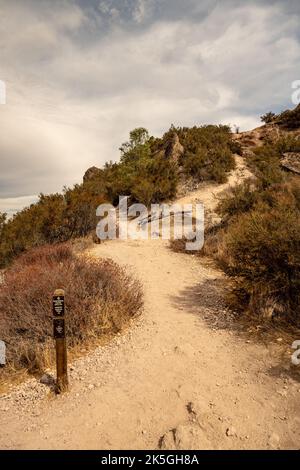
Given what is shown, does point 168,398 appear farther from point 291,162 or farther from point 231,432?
point 291,162

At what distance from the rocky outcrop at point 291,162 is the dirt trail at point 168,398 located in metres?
14.4

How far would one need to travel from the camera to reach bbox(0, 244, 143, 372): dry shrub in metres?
5.10

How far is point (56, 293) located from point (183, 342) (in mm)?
2224

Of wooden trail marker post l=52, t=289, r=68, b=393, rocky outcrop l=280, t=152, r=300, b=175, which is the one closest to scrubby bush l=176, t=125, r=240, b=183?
rocky outcrop l=280, t=152, r=300, b=175

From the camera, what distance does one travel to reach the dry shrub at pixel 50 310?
5.10 metres

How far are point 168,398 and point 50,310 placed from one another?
2.58 m

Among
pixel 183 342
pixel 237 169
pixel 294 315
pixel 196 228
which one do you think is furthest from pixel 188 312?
pixel 237 169

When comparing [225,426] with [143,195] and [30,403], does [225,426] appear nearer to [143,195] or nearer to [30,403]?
[30,403]

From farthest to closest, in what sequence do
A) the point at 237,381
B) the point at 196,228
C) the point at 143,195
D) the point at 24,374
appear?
1. the point at 143,195
2. the point at 196,228
3. the point at 24,374
4. the point at 237,381

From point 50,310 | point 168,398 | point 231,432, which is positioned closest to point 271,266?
point 168,398

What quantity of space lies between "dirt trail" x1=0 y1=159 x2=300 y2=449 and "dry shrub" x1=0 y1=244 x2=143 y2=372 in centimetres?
40

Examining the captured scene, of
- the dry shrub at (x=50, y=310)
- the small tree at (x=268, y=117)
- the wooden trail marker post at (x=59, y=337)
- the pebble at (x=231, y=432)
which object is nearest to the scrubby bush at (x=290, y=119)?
the small tree at (x=268, y=117)

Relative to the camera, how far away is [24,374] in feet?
15.6

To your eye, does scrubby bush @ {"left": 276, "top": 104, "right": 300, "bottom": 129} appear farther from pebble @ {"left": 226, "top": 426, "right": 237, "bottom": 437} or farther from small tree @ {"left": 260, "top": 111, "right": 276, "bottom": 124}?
pebble @ {"left": 226, "top": 426, "right": 237, "bottom": 437}
